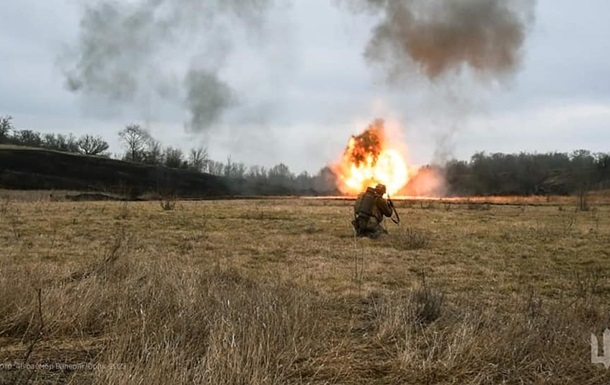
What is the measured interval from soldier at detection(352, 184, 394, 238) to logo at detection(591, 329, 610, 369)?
14460mm

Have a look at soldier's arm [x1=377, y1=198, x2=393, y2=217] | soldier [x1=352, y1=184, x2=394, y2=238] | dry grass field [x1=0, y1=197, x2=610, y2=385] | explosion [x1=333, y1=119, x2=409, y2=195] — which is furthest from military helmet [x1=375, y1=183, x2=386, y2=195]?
explosion [x1=333, y1=119, x2=409, y2=195]

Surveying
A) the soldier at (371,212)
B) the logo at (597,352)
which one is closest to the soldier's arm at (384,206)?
the soldier at (371,212)

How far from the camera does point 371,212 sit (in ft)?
68.3

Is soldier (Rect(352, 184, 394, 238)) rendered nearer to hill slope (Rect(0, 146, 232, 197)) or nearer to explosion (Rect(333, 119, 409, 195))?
explosion (Rect(333, 119, 409, 195))

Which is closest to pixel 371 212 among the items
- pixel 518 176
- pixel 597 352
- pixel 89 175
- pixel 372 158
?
pixel 597 352

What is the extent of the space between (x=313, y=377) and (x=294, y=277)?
6.36 m

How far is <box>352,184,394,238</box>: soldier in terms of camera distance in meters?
20.7

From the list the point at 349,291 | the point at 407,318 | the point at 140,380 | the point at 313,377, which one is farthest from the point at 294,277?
the point at 140,380

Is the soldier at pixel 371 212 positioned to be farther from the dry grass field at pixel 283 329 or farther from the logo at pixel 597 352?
the logo at pixel 597 352

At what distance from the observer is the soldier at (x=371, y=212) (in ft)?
67.8

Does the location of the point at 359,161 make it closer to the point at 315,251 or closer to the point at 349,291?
the point at 315,251

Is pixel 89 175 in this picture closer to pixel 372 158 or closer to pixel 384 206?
pixel 372 158

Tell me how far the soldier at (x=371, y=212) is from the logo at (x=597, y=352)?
14.5 metres

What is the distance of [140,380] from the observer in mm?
4230
